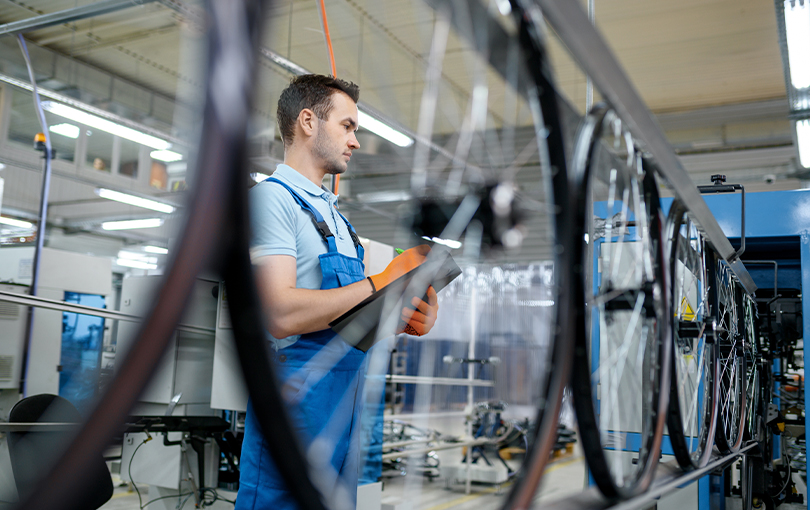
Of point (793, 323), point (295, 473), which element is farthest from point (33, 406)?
point (793, 323)

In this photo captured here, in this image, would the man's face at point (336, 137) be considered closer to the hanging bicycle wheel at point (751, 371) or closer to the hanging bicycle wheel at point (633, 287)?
Result: the hanging bicycle wheel at point (633, 287)

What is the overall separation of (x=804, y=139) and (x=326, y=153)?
19.4 feet

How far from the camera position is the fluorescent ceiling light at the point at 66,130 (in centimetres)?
843

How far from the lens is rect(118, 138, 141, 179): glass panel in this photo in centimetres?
913

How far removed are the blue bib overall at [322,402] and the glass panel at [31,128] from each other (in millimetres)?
8375

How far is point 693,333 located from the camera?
1295 millimetres

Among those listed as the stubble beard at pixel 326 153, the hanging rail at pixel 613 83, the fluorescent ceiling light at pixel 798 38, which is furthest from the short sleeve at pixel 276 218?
the fluorescent ceiling light at pixel 798 38

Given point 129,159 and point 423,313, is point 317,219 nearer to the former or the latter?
point 423,313

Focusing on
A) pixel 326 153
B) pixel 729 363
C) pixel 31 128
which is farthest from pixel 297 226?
pixel 31 128

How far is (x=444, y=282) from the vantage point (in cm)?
78

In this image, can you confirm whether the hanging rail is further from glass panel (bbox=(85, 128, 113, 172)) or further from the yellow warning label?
glass panel (bbox=(85, 128, 113, 172))

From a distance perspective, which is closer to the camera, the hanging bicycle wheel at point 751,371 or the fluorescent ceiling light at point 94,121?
the hanging bicycle wheel at point 751,371

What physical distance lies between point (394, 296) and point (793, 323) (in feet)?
9.01

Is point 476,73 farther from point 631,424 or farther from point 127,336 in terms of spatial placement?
point 631,424
